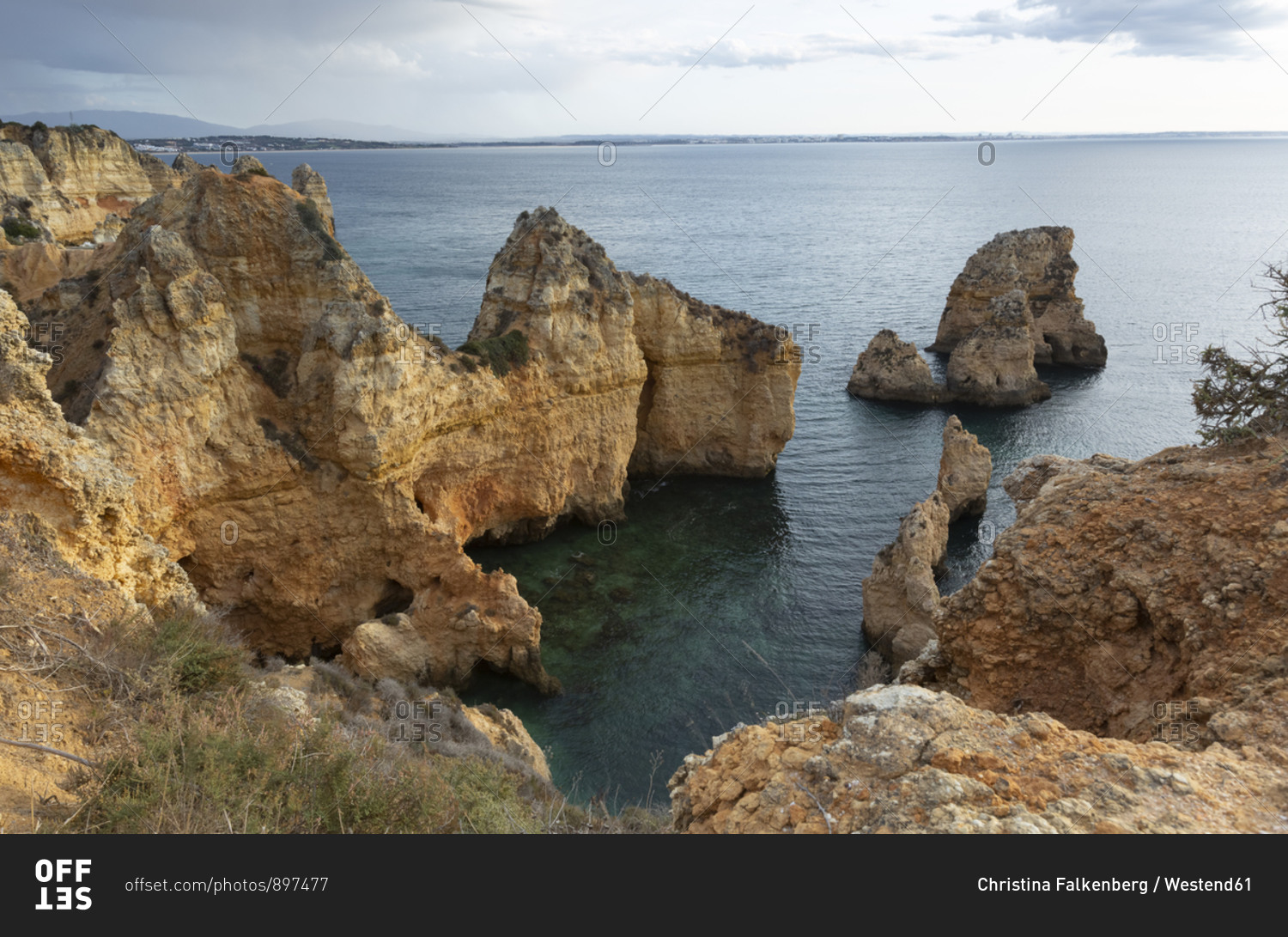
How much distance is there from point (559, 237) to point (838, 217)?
109 metres

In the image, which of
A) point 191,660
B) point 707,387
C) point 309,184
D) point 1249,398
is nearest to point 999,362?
point 707,387

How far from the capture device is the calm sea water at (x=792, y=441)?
2211 centimetres

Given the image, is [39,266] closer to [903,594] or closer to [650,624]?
[650,624]

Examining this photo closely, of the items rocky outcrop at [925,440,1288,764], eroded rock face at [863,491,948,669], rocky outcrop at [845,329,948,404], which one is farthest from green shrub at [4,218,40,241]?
rocky outcrop at [845,329,948,404]

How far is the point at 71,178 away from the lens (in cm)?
5153

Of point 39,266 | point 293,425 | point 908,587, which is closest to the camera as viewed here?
point 293,425

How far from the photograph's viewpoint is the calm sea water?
22.1 metres

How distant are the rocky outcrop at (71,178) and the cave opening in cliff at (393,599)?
1186 inches

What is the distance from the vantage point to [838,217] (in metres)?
126

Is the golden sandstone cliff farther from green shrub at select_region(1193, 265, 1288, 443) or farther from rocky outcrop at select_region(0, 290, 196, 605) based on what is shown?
rocky outcrop at select_region(0, 290, 196, 605)

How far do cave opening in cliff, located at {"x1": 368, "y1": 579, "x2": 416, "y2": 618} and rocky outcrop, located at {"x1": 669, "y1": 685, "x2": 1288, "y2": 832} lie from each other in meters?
17.0
